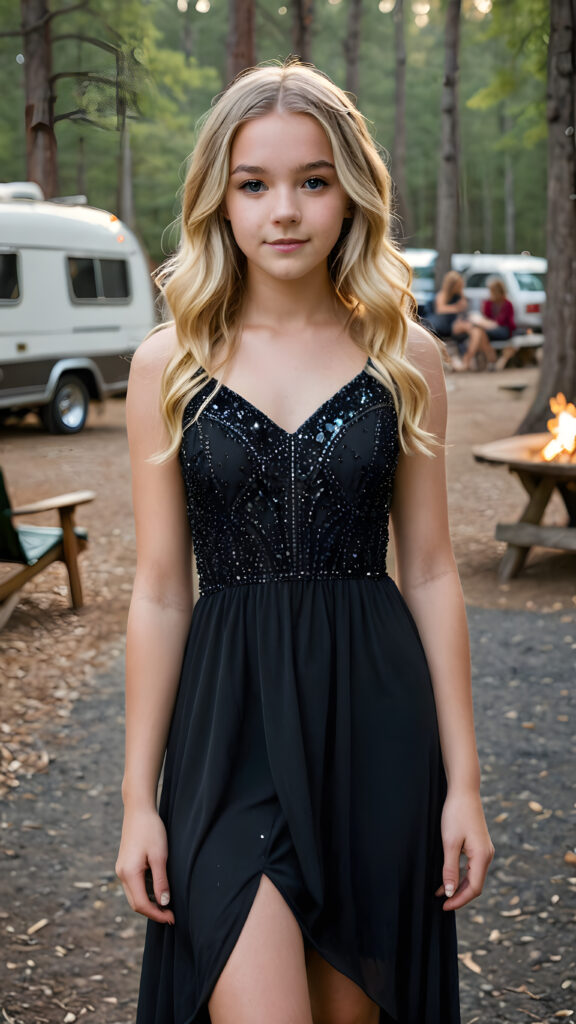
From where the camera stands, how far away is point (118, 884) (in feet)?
12.6

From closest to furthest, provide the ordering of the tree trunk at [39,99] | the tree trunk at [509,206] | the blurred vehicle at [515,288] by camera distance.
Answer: the tree trunk at [39,99] → the blurred vehicle at [515,288] → the tree trunk at [509,206]

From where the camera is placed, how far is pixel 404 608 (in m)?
1.77

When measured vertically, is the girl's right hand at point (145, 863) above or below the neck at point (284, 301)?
below

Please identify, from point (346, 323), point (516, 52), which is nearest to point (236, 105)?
point (346, 323)

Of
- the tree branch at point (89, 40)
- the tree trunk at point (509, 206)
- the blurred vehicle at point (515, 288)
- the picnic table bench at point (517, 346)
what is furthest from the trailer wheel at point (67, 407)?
the tree trunk at point (509, 206)

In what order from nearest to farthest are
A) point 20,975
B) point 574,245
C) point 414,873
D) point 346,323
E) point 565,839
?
point 414,873
point 346,323
point 20,975
point 565,839
point 574,245

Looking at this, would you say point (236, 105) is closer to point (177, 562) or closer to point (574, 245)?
point (177, 562)

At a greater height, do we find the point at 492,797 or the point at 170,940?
the point at 170,940

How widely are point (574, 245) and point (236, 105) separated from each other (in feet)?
32.3

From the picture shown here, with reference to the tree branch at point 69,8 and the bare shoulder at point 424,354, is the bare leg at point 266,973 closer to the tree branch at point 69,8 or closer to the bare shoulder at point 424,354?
the bare shoulder at point 424,354

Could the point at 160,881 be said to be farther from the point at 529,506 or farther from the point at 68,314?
the point at 68,314

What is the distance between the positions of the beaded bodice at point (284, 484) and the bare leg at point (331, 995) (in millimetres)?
544

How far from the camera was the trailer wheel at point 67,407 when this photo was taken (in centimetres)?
1116

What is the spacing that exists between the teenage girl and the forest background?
37 centimetres
